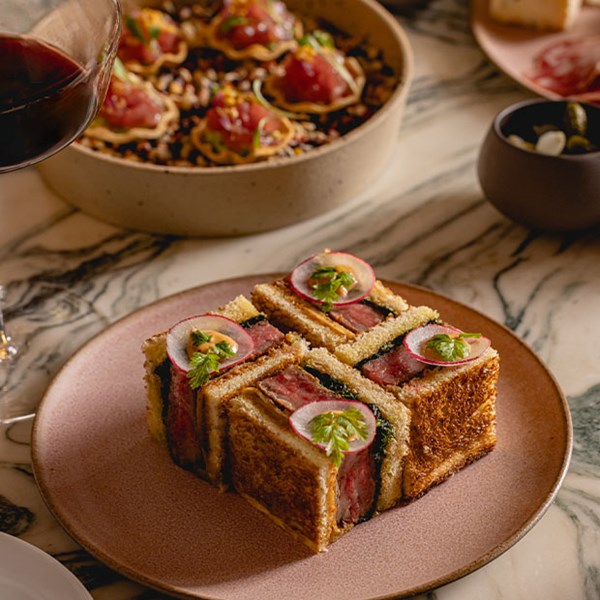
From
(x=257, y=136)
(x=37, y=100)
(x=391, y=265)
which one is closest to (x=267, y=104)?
(x=257, y=136)

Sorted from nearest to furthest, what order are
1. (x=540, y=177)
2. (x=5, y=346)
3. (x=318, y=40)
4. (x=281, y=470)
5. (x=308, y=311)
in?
(x=281, y=470) → (x=308, y=311) → (x=5, y=346) → (x=540, y=177) → (x=318, y=40)

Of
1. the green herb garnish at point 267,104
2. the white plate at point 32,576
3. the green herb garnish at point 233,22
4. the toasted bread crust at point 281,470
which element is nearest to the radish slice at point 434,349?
the toasted bread crust at point 281,470

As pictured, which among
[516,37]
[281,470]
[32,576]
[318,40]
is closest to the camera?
[32,576]

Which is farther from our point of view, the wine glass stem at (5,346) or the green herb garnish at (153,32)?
the green herb garnish at (153,32)

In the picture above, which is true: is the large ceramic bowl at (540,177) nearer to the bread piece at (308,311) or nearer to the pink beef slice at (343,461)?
the bread piece at (308,311)

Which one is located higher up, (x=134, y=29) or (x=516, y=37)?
(x=134, y=29)

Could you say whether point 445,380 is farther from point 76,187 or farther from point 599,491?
point 76,187

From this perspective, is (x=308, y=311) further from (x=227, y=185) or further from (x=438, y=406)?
(x=227, y=185)
